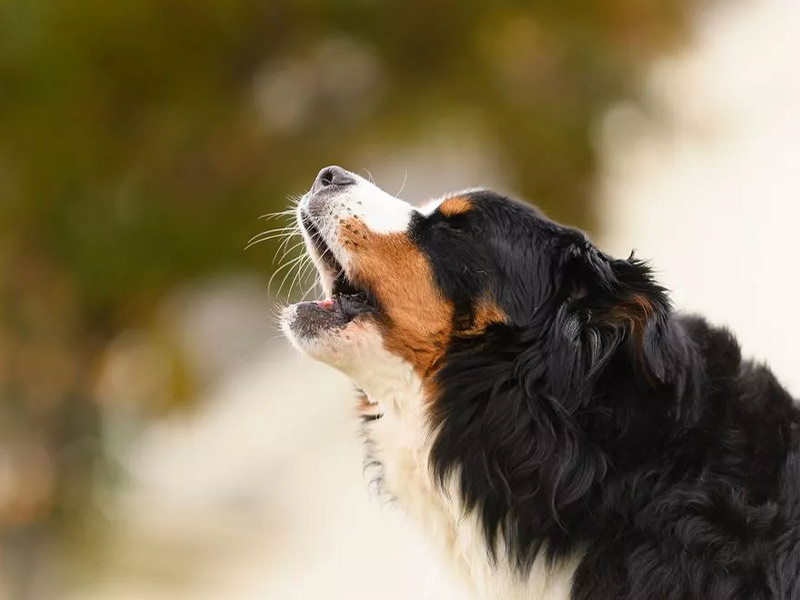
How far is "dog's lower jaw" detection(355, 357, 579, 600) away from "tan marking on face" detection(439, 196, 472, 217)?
489 millimetres

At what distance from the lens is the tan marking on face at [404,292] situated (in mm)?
3168

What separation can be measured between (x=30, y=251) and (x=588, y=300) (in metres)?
6.40

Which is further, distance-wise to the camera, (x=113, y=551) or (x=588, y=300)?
(x=113, y=551)

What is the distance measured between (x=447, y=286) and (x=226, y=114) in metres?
5.45

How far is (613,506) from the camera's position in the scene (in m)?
2.90

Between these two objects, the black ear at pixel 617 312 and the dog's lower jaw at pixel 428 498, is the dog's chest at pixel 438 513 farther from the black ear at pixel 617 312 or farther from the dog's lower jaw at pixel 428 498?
the black ear at pixel 617 312

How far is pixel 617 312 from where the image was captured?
2.98 m

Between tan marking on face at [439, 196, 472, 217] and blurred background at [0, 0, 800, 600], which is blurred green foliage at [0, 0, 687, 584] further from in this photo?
tan marking on face at [439, 196, 472, 217]

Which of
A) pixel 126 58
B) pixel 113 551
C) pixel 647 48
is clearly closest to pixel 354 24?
pixel 126 58

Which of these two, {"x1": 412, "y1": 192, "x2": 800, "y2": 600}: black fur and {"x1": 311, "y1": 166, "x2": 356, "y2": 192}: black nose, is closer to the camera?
{"x1": 412, "y1": 192, "x2": 800, "y2": 600}: black fur

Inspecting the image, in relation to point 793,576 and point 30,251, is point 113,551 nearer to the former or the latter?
point 30,251

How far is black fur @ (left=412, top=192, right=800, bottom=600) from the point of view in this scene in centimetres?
282

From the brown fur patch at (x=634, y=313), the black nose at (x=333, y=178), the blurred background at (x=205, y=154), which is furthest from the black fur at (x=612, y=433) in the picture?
the blurred background at (x=205, y=154)

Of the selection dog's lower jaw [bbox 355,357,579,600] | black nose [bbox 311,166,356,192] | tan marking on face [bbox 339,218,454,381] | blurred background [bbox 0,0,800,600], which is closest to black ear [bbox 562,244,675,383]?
tan marking on face [bbox 339,218,454,381]
